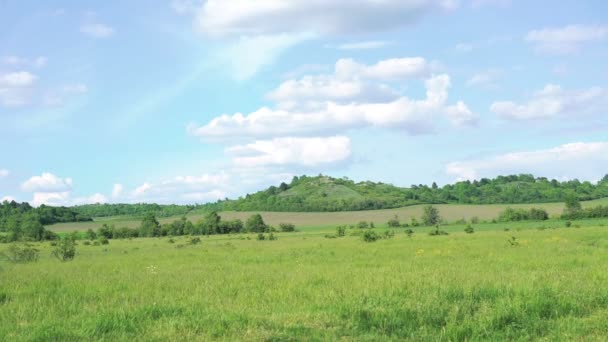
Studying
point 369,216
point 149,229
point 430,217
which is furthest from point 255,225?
point 430,217

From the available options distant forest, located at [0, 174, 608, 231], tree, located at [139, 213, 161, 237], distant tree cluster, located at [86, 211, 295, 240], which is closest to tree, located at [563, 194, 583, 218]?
distant forest, located at [0, 174, 608, 231]

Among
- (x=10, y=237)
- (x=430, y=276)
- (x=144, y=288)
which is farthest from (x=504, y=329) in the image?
(x=10, y=237)

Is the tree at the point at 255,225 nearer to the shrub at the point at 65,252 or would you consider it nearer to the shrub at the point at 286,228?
the shrub at the point at 286,228

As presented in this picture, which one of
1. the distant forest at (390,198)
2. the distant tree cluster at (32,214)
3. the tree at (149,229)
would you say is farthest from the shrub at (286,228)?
the distant tree cluster at (32,214)

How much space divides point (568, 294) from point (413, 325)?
4.51 metres

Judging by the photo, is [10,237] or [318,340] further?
[10,237]

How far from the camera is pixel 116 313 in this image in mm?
11469

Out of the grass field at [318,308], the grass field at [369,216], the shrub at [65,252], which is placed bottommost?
the grass field at [318,308]

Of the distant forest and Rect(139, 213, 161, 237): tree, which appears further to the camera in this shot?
the distant forest

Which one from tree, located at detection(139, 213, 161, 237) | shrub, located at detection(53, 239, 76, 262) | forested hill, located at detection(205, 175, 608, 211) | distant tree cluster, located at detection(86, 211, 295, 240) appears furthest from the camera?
forested hill, located at detection(205, 175, 608, 211)

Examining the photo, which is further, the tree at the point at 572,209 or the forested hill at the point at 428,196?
the forested hill at the point at 428,196

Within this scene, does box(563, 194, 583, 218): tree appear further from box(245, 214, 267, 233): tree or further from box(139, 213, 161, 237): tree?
box(139, 213, 161, 237): tree

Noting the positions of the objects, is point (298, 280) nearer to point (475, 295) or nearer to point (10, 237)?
point (475, 295)

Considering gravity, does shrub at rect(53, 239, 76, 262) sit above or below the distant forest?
below
